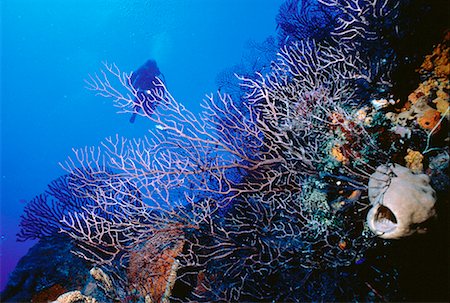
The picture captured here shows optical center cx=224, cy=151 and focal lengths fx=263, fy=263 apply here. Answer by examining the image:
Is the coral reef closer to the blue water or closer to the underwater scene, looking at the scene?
the underwater scene

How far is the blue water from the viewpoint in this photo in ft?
171

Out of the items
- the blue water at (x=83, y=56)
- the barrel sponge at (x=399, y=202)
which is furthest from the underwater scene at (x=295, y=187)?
the blue water at (x=83, y=56)

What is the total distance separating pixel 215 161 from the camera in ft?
12.6

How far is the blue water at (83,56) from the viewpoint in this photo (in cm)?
5209

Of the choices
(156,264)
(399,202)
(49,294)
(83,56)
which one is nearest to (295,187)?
(399,202)

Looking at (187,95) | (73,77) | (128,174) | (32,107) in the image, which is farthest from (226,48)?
(128,174)

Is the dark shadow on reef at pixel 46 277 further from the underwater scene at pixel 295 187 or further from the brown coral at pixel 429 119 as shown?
the brown coral at pixel 429 119

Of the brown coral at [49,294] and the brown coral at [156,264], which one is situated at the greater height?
the brown coral at [156,264]

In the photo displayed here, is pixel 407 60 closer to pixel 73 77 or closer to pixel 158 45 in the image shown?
pixel 158 45

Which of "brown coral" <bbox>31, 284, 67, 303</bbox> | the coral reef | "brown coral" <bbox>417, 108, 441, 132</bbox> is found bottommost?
the coral reef

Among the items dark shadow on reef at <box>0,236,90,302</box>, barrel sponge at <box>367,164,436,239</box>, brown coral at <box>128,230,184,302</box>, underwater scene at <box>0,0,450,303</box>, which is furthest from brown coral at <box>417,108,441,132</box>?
dark shadow on reef at <box>0,236,90,302</box>

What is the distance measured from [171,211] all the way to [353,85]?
3114mm

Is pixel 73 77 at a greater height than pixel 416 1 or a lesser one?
greater

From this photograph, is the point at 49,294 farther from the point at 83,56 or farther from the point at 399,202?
the point at 83,56
